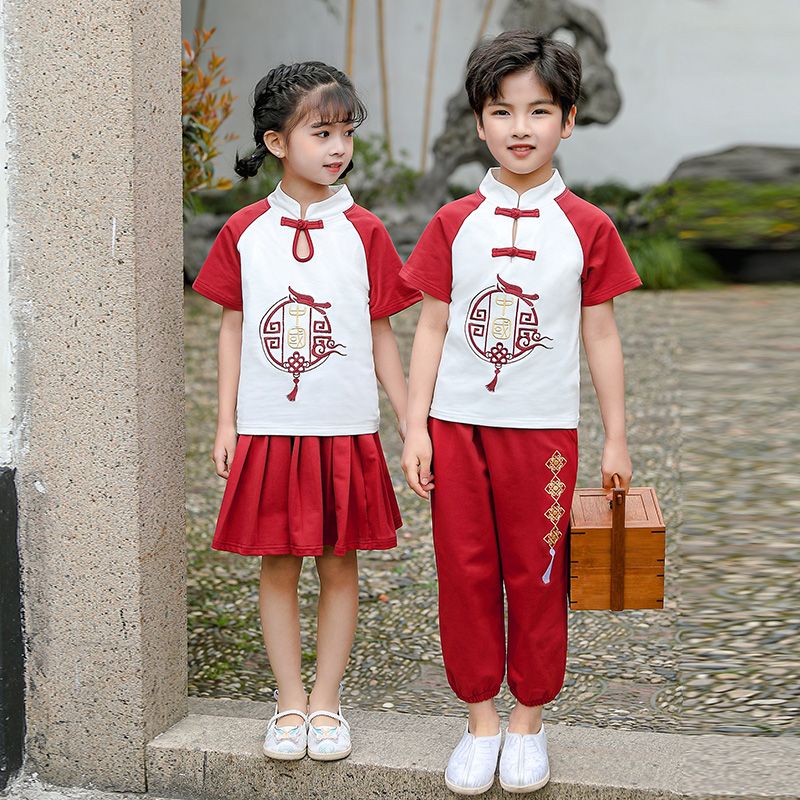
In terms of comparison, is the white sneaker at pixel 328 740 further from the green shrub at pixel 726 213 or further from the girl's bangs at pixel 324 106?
the green shrub at pixel 726 213

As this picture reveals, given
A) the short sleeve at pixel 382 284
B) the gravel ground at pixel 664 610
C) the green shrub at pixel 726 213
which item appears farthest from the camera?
the green shrub at pixel 726 213

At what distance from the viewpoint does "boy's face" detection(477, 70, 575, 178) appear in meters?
2.06

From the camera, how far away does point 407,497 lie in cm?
445

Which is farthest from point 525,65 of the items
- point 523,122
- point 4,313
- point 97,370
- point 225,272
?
point 4,313

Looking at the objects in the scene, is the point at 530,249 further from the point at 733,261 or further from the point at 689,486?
the point at 733,261

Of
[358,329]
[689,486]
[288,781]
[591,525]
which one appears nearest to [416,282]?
[358,329]

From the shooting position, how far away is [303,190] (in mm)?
2258

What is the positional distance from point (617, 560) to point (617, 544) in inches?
1.1

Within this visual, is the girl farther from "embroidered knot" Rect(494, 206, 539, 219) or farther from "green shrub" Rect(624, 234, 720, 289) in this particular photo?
"green shrub" Rect(624, 234, 720, 289)

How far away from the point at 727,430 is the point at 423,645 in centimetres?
226

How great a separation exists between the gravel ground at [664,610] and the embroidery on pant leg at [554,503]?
0.75 m

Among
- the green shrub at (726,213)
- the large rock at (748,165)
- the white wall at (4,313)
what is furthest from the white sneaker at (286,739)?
the large rock at (748,165)

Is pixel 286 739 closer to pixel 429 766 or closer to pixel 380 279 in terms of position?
pixel 429 766

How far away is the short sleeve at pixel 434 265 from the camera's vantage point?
84.8 inches
